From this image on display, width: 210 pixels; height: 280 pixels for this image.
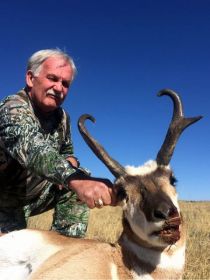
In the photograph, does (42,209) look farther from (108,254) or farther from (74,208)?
(108,254)

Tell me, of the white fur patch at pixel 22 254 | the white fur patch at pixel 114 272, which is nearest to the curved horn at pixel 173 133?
the white fur patch at pixel 114 272

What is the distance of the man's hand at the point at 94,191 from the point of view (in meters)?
4.61

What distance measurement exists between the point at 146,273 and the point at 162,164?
1250 millimetres

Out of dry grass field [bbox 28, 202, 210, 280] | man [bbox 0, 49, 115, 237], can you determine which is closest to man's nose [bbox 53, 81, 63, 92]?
man [bbox 0, 49, 115, 237]

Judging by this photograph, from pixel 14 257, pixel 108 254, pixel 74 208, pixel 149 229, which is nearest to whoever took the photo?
pixel 149 229

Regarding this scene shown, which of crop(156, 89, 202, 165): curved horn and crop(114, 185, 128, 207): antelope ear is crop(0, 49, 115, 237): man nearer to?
crop(114, 185, 128, 207): antelope ear

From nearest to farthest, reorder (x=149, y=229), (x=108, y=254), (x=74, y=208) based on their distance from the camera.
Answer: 1. (x=149, y=229)
2. (x=108, y=254)
3. (x=74, y=208)

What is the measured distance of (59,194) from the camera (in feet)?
25.3

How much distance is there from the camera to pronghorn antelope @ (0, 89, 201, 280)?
4889mm

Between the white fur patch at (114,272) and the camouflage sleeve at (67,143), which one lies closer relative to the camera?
the white fur patch at (114,272)

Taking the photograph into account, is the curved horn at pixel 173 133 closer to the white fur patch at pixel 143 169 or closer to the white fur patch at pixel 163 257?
the white fur patch at pixel 143 169

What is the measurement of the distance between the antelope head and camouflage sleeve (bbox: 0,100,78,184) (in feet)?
1.56

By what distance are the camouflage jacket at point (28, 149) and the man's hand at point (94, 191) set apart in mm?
366

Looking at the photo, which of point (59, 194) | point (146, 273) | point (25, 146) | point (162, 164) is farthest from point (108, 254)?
point (59, 194)
